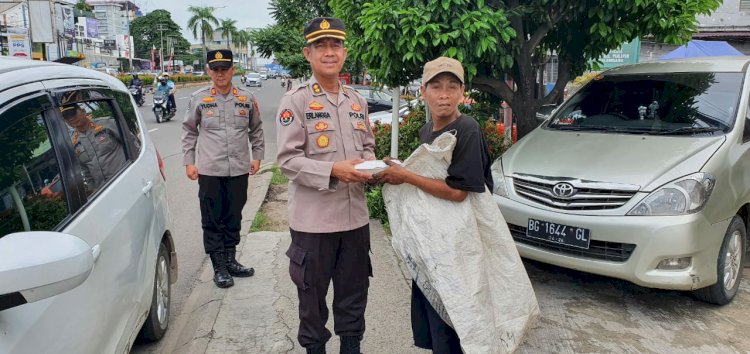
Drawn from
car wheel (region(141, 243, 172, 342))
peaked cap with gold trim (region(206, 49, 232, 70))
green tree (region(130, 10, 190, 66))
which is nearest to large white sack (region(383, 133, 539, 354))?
car wheel (region(141, 243, 172, 342))

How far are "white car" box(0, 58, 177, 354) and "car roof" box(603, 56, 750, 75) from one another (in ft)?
13.2

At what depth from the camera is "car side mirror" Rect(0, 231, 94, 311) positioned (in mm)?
1277

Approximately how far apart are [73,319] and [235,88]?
2.59m

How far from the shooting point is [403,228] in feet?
7.79

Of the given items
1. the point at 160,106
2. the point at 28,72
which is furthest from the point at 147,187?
the point at 160,106

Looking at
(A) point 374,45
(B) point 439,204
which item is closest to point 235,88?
(A) point 374,45

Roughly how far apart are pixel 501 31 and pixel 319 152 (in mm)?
2556

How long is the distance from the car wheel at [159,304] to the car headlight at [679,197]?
2.80 metres

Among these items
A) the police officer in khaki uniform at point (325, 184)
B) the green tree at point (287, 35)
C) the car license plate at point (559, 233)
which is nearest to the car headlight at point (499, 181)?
the car license plate at point (559, 233)

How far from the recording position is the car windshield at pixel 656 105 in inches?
163

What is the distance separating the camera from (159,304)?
3.28 meters

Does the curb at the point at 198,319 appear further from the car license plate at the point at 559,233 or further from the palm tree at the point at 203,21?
the palm tree at the point at 203,21

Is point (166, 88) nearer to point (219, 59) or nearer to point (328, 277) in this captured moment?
point (219, 59)

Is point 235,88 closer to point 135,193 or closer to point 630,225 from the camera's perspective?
point 135,193
